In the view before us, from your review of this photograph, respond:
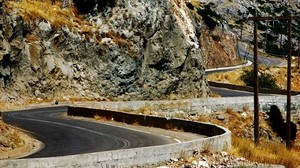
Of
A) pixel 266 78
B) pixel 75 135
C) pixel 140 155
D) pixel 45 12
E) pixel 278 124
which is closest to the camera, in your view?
pixel 140 155

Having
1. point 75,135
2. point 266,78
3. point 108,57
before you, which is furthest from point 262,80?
point 75,135

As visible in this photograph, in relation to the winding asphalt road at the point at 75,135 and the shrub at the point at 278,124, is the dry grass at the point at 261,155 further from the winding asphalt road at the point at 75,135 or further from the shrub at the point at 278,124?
the shrub at the point at 278,124

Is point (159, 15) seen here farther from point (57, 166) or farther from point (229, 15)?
point (229, 15)

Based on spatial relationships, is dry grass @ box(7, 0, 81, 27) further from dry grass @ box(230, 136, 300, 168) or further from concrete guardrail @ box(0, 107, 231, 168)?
dry grass @ box(230, 136, 300, 168)

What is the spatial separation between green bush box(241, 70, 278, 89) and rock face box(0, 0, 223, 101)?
23.4 meters

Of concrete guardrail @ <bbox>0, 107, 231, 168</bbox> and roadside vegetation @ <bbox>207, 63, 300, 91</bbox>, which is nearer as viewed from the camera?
concrete guardrail @ <bbox>0, 107, 231, 168</bbox>

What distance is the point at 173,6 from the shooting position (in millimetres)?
54438

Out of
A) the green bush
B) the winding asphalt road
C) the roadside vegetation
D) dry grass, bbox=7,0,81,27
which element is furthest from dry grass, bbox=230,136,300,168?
the green bush

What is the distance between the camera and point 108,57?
4575cm

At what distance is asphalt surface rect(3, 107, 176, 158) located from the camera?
1980 centimetres

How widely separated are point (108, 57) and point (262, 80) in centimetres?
3551

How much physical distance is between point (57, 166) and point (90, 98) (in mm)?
29411

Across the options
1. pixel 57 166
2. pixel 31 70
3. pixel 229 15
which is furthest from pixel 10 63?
pixel 229 15

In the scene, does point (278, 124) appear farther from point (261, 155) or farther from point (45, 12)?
point (45, 12)
